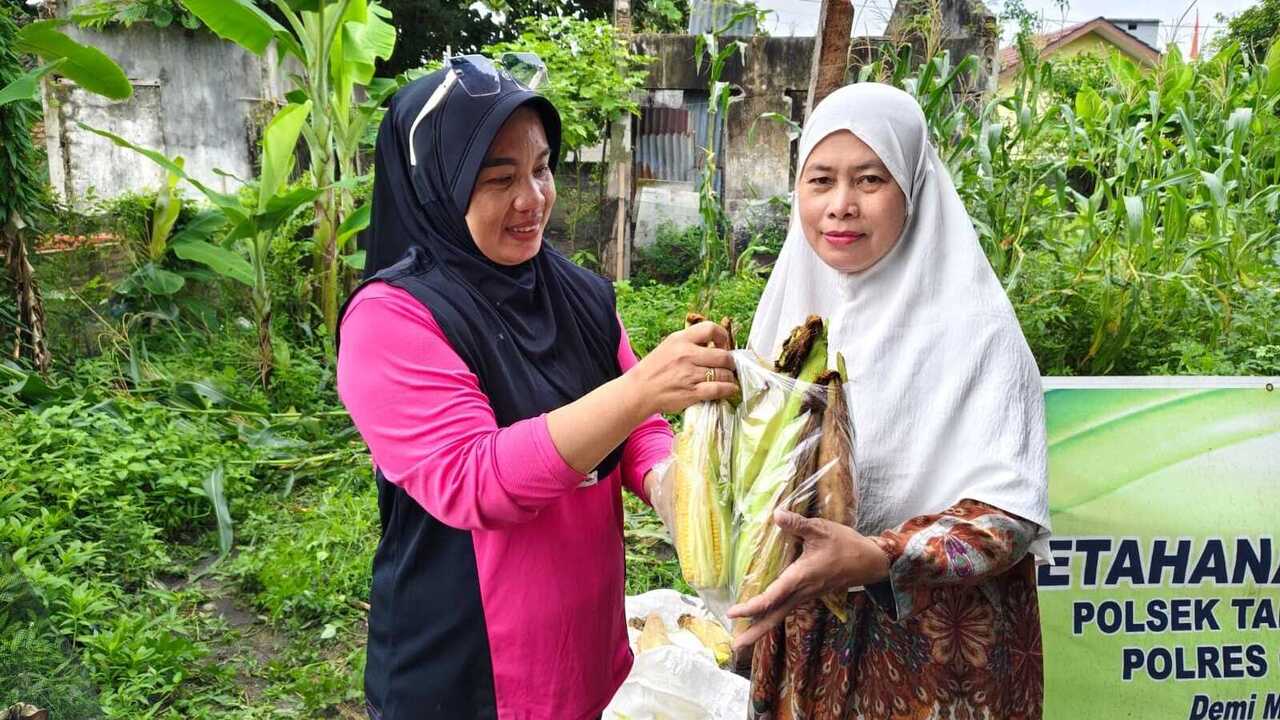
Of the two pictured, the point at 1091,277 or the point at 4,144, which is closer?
the point at 1091,277

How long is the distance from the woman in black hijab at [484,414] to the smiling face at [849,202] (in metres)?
0.34

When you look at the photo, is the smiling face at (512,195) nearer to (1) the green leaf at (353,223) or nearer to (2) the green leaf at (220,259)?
(1) the green leaf at (353,223)

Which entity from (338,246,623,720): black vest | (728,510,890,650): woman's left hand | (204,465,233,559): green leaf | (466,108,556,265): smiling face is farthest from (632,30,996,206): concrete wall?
(728,510,890,650): woman's left hand

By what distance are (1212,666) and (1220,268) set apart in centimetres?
206

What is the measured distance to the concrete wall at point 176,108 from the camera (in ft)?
28.9

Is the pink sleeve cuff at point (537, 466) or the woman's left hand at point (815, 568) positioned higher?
the pink sleeve cuff at point (537, 466)

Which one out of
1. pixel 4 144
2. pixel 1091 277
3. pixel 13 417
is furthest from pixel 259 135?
pixel 1091 277

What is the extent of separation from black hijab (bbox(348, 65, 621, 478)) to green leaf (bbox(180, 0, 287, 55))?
369 cm

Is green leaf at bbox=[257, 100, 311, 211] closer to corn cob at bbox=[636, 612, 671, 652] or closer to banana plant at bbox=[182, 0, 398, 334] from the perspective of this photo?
banana plant at bbox=[182, 0, 398, 334]

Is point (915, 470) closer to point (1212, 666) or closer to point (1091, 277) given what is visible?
point (1212, 666)

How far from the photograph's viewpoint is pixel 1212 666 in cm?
243

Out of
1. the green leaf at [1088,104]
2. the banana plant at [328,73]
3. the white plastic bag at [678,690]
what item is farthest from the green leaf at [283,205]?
the green leaf at [1088,104]

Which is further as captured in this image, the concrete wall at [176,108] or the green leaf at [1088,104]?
the concrete wall at [176,108]

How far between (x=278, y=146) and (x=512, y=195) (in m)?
4.13
